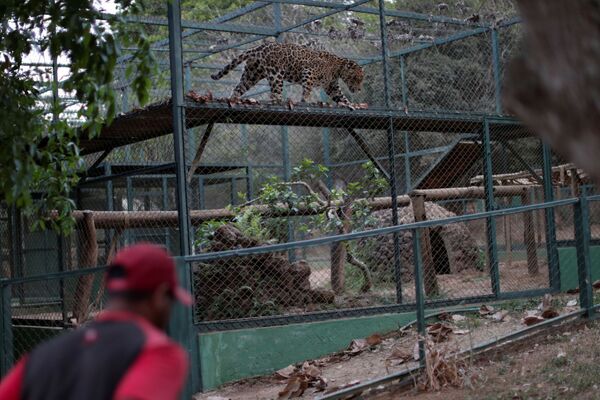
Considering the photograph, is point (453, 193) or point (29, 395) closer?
point (29, 395)

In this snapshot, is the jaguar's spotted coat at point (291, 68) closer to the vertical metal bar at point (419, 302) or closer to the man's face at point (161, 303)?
the vertical metal bar at point (419, 302)

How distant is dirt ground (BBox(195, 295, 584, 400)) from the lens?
294 inches

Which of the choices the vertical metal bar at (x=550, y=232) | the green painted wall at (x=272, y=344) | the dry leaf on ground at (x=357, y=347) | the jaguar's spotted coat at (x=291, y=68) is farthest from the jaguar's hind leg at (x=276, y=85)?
the vertical metal bar at (x=550, y=232)

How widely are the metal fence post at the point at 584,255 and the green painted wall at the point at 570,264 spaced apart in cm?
319

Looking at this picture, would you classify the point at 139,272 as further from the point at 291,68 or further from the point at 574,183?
the point at 574,183

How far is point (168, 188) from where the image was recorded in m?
17.5

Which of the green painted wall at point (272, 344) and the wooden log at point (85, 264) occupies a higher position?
the wooden log at point (85, 264)

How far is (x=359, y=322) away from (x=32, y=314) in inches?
189

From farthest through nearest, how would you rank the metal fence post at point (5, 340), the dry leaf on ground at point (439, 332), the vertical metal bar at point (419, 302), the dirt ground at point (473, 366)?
the dry leaf on ground at point (439, 332), the metal fence post at point (5, 340), the vertical metal bar at point (419, 302), the dirt ground at point (473, 366)

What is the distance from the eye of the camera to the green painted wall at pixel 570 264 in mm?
12367

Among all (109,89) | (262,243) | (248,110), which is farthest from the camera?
(262,243)

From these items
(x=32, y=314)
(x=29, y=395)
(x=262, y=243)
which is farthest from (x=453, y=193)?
(x=29, y=395)

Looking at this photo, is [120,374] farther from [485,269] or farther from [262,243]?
[485,269]

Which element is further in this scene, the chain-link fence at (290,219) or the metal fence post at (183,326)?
the chain-link fence at (290,219)
